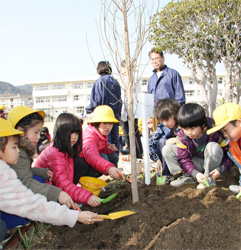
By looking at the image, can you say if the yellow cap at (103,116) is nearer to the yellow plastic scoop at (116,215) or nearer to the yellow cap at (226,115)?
the yellow cap at (226,115)

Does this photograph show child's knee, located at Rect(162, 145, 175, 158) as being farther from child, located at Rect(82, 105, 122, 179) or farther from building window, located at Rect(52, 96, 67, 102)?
building window, located at Rect(52, 96, 67, 102)

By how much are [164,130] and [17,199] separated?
6.73 feet

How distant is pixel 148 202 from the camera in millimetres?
2000

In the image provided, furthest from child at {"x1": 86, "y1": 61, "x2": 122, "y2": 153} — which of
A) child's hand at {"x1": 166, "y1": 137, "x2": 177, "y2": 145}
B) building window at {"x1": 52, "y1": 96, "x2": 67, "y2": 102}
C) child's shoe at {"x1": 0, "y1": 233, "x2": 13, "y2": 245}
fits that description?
building window at {"x1": 52, "y1": 96, "x2": 67, "y2": 102}

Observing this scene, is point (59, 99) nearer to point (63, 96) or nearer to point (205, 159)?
point (63, 96)

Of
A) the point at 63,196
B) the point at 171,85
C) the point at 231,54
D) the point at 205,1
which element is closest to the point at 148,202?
the point at 63,196

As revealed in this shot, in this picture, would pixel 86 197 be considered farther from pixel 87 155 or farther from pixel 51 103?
pixel 51 103

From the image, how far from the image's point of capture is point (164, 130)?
318 centimetres

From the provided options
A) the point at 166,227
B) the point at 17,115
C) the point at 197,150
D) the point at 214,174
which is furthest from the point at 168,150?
the point at 17,115

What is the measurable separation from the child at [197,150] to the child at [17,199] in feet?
4.39

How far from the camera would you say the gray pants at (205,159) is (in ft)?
8.50

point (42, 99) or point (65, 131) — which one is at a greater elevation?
point (42, 99)

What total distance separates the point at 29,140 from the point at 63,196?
0.66 m

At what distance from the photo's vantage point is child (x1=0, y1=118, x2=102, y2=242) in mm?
1569
